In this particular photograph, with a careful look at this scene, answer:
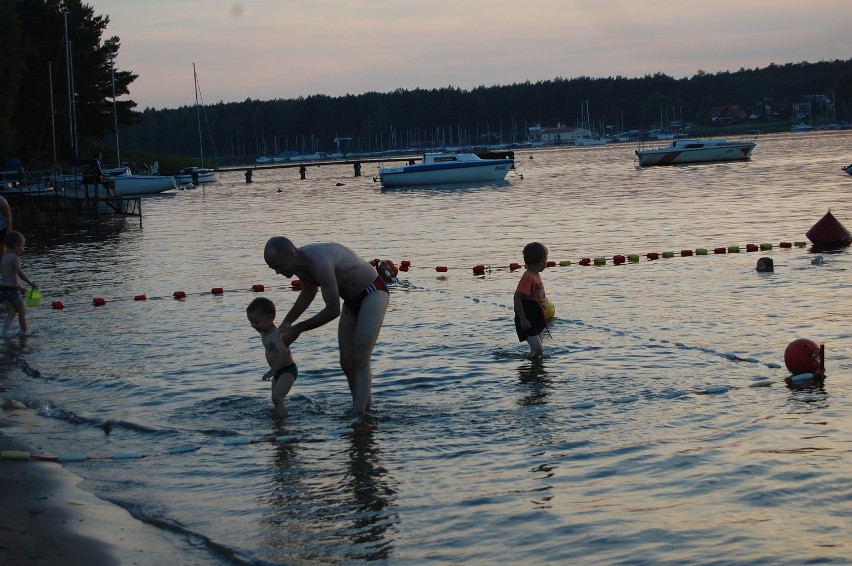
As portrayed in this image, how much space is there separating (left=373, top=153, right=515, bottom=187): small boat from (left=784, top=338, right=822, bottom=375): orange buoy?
5493 cm

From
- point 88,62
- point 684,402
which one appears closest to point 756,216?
point 684,402

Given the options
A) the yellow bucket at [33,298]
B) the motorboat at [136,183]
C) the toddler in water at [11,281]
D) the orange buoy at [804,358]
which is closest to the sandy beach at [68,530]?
the orange buoy at [804,358]

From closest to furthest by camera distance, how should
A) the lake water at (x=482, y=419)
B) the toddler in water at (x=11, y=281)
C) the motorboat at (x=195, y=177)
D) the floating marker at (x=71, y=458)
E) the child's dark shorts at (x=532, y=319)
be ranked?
1. the lake water at (x=482, y=419)
2. the floating marker at (x=71, y=458)
3. the child's dark shorts at (x=532, y=319)
4. the toddler in water at (x=11, y=281)
5. the motorboat at (x=195, y=177)

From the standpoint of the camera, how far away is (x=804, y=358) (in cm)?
1070

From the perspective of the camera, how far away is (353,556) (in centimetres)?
676

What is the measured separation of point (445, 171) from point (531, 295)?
5405cm

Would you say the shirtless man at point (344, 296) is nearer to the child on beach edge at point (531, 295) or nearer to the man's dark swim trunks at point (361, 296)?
the man's dark swim trunks at point (361, 296)

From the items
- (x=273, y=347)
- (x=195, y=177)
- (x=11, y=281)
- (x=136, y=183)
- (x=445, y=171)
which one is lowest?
(x=273, y=347)

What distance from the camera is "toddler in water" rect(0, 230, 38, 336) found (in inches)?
578

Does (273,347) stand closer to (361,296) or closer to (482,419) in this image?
(361,296)

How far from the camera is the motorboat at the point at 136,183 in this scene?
61.3 m

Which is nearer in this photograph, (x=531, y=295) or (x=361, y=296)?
(x=361, y=296)

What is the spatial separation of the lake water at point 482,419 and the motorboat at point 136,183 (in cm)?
3973

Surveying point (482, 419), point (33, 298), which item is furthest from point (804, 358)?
point (33, 298)
